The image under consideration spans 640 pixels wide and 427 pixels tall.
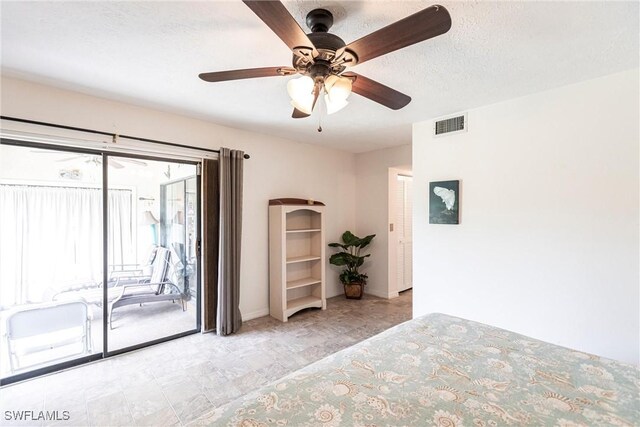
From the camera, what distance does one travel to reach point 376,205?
462 centimetres

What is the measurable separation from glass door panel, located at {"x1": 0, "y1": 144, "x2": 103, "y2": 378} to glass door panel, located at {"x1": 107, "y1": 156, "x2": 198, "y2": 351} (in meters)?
0.15

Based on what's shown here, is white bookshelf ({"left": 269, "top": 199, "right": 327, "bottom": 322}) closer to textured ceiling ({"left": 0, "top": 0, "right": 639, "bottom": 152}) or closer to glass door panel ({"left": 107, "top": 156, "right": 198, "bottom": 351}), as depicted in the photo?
glass door panel ({"left": 107, "top": 156, "right": 198, "bottom": 351})

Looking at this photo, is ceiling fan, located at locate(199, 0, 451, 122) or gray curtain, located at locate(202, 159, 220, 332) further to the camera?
gray curtain, located at locate(202, 159, 220, 332)

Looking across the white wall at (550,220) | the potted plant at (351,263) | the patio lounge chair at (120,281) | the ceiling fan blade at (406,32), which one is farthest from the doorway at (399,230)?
the ceiling fan blade at (406,32)

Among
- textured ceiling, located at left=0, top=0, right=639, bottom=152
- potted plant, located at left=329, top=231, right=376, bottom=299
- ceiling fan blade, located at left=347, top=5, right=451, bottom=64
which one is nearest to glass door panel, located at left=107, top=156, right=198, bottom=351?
textured ceiling, located at left=0, top=0, right=639, bottom=152

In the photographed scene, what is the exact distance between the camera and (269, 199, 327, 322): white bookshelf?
3.61 m

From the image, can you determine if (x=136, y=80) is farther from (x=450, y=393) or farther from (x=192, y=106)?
(x=450, y=393)

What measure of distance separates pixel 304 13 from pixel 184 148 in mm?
2070

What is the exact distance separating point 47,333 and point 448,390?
127 inches

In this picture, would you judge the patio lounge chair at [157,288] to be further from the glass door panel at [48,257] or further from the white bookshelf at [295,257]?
the white bookshelf at [295,257]

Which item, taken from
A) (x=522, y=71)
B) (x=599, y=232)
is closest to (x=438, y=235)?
(x=599, y=232)

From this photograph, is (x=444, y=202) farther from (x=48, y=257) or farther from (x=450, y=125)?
(x=48, y=257)

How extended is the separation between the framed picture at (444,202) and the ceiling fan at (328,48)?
1.53 meters

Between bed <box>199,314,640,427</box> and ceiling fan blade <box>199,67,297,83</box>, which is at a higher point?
ceiling fan blade <box>199,67,297,83</box>
